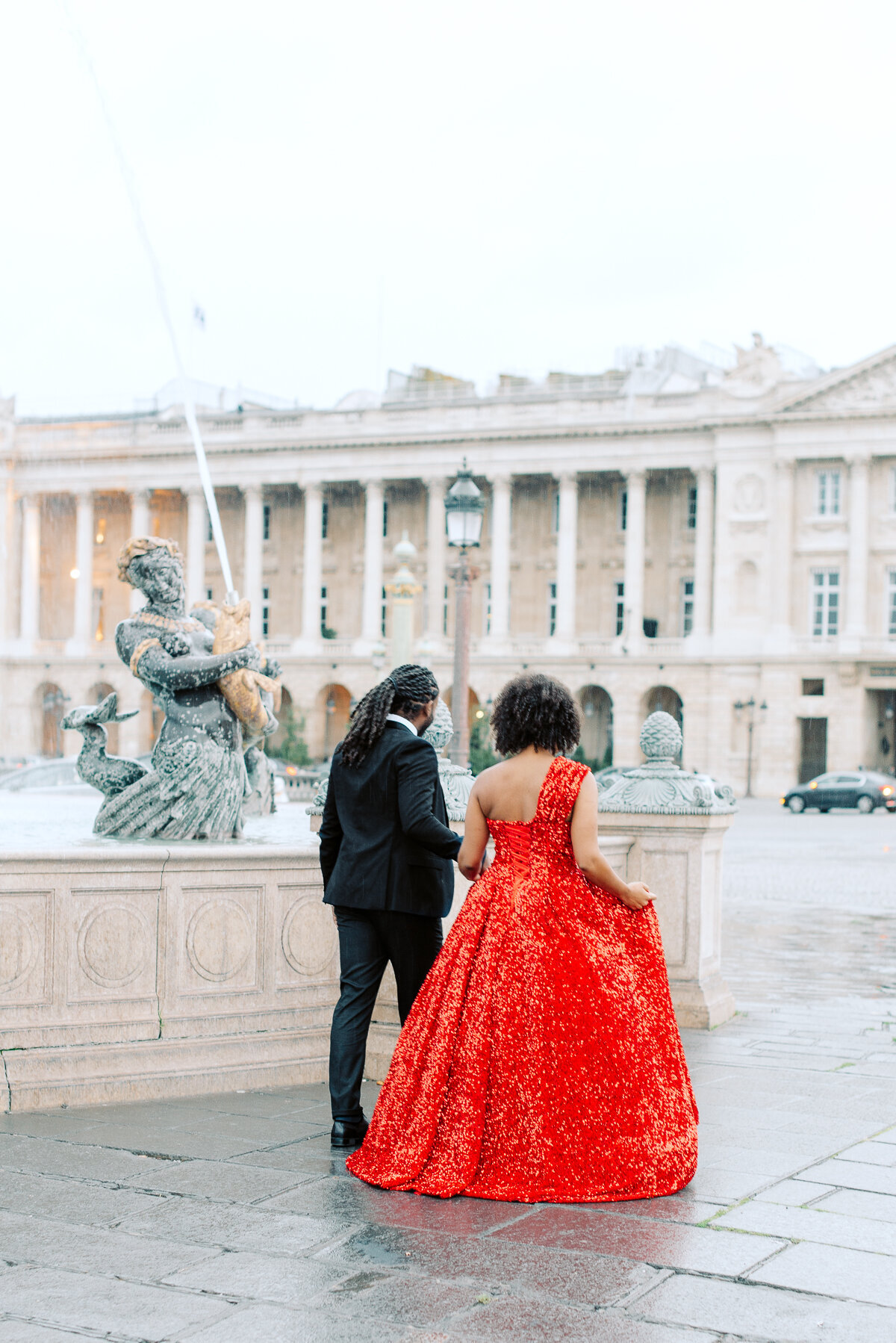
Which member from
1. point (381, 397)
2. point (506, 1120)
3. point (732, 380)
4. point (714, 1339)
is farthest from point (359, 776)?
point (381, 397)

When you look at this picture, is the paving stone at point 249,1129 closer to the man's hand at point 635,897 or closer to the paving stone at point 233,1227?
the paving stone at point 233,1227

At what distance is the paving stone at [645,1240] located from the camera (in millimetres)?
4848

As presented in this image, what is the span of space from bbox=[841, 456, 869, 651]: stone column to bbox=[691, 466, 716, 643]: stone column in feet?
20.9

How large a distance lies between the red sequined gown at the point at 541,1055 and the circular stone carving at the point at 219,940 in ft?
5.55

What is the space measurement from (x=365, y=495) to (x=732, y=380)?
18.7 m

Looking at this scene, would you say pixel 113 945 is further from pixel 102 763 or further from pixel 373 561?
pixel 373 561

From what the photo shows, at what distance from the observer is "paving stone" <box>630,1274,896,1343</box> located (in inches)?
167

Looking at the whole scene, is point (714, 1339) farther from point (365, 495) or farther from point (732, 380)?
point (365, 495)

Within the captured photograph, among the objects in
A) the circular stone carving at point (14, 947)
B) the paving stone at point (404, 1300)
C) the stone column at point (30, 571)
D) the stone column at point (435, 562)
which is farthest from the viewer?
the stone column at point (30, 571)

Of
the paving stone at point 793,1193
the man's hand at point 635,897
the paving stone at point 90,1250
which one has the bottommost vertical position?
the paving stone at point 793,1193

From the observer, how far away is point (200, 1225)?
5109 millimetres

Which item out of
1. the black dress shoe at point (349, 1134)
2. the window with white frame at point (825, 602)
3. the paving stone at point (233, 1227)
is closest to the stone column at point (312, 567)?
the window with white frame at point (825, 602)

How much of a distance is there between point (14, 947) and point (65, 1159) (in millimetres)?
1112

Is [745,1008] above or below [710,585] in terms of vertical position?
below
